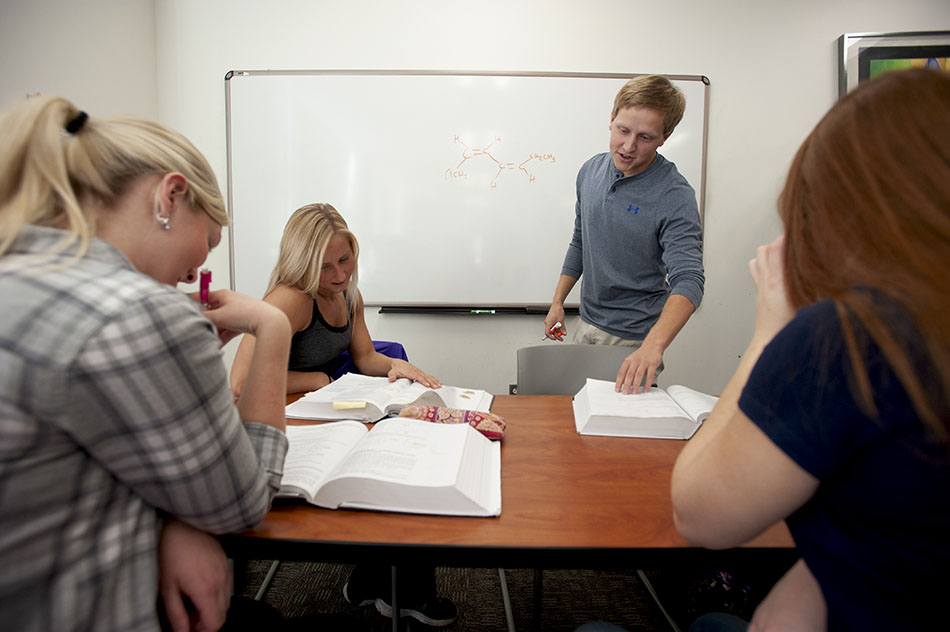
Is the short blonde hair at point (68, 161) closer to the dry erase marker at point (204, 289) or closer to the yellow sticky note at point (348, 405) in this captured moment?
the dry erase marker at point (204, 289)

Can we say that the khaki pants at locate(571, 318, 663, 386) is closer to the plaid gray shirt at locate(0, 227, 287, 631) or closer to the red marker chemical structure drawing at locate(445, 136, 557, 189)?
the red marker chemical structure drawing at locate(445, 136, 557, 189)

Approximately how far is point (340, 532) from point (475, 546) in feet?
0.66

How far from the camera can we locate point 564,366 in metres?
1.91

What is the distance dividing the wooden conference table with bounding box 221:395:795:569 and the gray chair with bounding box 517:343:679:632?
92 cm

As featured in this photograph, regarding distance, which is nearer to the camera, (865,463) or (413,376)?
(865,463)

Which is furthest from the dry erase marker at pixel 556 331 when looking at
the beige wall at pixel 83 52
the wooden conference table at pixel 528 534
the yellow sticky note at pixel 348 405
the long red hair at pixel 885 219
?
the beige wall at pixel 83 52

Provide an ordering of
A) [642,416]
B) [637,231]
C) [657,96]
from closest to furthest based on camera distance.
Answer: [642,416], [657,96], [637,231]

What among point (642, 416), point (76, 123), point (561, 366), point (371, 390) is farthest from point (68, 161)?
point (561, 366)

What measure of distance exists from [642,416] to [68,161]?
112 cm

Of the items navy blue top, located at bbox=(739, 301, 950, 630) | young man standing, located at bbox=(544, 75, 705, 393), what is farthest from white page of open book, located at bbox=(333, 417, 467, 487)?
young man standing, located at bbox=(544, 75, 705, 393)

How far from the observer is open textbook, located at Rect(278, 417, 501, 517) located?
0.79 meters

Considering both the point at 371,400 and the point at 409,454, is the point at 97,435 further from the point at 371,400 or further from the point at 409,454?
the point at 371,400

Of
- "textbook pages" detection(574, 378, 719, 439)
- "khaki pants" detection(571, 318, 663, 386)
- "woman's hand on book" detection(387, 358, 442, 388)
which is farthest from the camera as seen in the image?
"khaki pants" detection(571, 318, 663, 386)

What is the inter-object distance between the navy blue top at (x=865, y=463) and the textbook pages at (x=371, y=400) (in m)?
0.89
